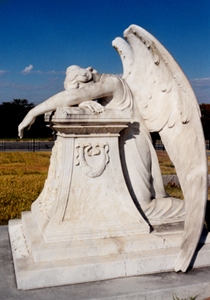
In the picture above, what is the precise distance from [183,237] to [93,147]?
3.89ft

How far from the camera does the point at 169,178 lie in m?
11.1

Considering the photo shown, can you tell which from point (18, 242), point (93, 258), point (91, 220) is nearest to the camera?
point (93, 258)

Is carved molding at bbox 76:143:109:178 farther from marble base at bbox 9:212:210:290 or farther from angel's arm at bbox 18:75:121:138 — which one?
marble base at bbox 9:212:210:290

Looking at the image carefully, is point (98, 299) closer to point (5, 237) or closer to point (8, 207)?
point (5, 237)

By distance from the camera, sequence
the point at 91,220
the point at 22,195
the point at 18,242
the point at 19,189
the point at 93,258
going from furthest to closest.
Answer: the point at 19,189
the point at 22,195
the point at 18,242
the point at 91,220
the point at 93,258

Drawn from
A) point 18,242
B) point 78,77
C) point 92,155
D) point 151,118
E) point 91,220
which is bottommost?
point 18,242

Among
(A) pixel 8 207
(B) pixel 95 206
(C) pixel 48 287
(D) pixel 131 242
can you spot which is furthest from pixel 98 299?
(A) pixel 8 207

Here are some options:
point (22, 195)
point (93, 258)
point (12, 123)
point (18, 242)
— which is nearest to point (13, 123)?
point (12, 123)

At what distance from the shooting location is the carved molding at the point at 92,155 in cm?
353

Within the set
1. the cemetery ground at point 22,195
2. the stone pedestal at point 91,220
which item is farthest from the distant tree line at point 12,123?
the stone pedestal at point 91,220

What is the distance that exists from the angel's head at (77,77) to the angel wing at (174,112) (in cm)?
56

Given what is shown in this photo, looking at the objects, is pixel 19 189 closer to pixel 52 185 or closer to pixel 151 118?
pixel 52 185

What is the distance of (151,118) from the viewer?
3.86 metres

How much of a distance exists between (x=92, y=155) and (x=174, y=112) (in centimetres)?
91
